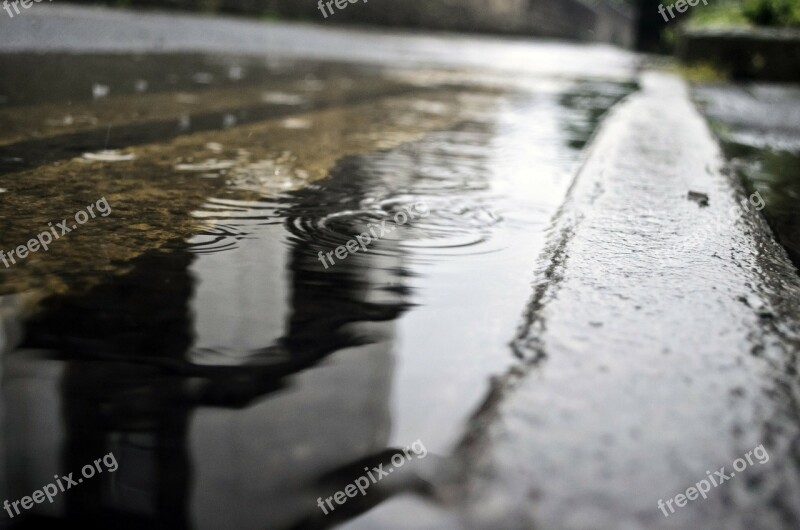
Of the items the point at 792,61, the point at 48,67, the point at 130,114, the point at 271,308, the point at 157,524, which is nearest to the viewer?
the point at 157,524

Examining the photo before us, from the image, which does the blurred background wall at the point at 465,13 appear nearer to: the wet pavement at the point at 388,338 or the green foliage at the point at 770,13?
the green foliage at the point at 770,13

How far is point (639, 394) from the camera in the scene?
876mm

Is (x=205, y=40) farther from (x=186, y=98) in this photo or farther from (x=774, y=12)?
(x=774, y=12)

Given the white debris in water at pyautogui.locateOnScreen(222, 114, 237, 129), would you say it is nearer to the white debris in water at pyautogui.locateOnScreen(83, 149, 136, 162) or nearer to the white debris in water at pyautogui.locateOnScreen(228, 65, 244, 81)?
the white debris in water at pyautogui.locateOnScreen(83, 149, 136, 162)

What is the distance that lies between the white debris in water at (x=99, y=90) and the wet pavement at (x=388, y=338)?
3.45ft

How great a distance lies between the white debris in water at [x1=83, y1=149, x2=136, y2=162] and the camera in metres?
2.26

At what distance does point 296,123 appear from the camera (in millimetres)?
3264

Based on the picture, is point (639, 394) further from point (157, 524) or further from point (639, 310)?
point (157, 524)

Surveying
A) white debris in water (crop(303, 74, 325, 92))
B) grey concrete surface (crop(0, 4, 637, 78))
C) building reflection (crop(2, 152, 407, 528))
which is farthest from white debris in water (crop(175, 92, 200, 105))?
building reflection (crop(2, 152, 407, 528))

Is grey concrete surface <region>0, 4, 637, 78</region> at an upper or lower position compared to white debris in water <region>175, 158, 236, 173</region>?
upper

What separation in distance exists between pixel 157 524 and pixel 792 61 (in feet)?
24.5

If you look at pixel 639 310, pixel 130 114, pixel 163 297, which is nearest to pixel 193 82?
pixel 130 114

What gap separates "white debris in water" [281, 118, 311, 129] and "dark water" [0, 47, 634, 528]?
0.92 ft

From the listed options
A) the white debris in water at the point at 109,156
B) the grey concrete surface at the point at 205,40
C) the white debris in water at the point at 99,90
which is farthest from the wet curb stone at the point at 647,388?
the grey concrete surface at the point at 205,40
